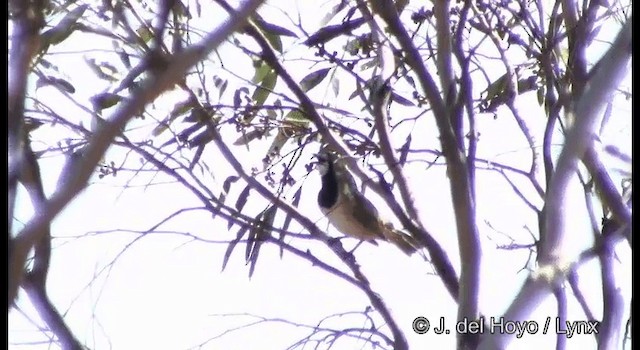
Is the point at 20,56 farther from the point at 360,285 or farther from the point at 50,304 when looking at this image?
the point at 360,285

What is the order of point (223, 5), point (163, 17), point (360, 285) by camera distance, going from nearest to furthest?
point (163, 17) → point (223, 5) → point (360, 285)

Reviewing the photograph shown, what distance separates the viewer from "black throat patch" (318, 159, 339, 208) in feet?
9.04

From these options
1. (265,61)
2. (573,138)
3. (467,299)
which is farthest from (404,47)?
(573,138)

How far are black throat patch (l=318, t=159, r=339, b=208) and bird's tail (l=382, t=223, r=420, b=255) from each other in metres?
0.23

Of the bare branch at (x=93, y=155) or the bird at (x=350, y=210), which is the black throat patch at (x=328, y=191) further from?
the bare branch at (x=93, y=155)

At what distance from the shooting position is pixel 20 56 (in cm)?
88

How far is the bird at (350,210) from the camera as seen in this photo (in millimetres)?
2549

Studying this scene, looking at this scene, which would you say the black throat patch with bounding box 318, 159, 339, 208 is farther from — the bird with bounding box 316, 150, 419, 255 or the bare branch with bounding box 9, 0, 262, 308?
the bare branch with bounding box 9, 0, 262, 308

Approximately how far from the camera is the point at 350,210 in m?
2.71

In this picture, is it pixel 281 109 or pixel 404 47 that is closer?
pixel 404 47

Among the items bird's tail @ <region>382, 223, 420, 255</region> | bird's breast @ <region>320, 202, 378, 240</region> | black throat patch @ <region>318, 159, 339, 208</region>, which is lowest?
bird's tail @ <region>382, 223, 420, 255</region>

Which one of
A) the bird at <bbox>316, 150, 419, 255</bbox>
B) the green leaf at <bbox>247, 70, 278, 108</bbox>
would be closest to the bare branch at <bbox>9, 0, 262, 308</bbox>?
the green leaf at <bbox>247, 70, 278, 108</bbox>

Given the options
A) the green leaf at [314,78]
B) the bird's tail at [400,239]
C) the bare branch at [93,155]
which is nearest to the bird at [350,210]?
the bird's tail at [400,239]
